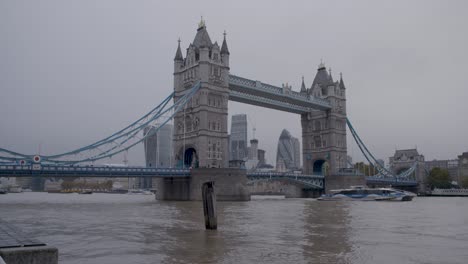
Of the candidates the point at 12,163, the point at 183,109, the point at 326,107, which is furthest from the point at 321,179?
the point at 12,163

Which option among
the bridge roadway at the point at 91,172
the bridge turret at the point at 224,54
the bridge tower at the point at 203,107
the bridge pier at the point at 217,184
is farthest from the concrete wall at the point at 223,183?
the bridge turret at the point at 224,54

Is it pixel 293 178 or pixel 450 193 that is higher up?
pixel 293 178

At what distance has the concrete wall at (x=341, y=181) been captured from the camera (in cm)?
7062

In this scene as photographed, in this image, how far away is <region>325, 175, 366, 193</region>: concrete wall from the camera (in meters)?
70.6

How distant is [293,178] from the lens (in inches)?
2596

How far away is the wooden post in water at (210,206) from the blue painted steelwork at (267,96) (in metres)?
41.9

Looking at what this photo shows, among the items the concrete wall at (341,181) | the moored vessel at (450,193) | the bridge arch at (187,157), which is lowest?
the moored vessel at (450,193)

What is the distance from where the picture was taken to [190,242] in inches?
565

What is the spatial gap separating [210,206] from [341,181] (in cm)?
5575

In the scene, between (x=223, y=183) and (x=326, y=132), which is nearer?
(x=223, y=183)

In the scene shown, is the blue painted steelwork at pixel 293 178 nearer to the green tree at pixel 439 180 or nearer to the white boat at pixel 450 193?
the white boat at pixel 450 193

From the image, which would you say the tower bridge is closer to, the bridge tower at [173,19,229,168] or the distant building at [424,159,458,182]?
the bridge tower at [173,19,229,168]

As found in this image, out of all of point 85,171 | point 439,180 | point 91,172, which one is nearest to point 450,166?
point 439,180

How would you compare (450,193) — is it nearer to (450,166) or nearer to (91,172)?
(91,172)
